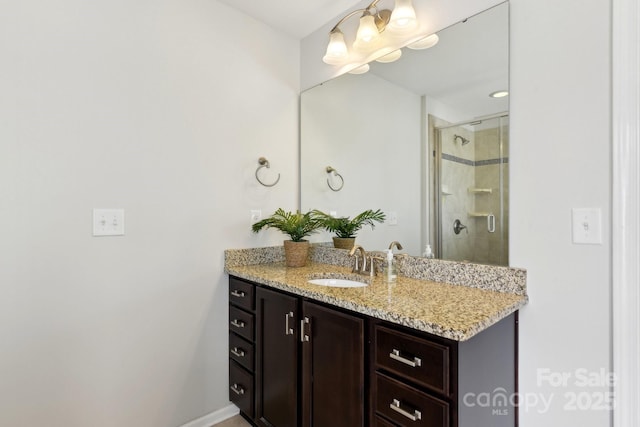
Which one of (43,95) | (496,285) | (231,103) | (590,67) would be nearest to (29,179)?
(43,95)

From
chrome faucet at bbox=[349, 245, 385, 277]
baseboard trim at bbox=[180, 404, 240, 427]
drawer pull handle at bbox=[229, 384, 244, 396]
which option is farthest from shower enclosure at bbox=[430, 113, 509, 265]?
baseboard trim at bbox=[180, 404, 240, 427]

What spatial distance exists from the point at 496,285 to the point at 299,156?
146 centimetres

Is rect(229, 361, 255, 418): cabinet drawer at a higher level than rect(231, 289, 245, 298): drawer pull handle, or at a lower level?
lower

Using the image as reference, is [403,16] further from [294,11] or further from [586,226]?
[586,226]

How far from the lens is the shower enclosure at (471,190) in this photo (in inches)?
55.0

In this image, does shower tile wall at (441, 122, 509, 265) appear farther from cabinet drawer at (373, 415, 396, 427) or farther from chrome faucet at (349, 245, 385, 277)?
cabinet drawer at (373, 415, 396, 427)

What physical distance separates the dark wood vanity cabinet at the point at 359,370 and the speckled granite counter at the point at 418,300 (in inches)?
2.1

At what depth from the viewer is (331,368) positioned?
1.37 metres

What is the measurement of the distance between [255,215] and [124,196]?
28.7 inches

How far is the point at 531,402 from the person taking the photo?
1284mm

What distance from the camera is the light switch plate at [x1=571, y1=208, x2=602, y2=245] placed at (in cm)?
116

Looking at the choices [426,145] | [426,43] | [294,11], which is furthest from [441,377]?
[294,11]

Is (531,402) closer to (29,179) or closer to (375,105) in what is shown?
(375,105)

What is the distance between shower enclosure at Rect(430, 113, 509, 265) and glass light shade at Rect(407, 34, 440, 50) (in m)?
0.35
